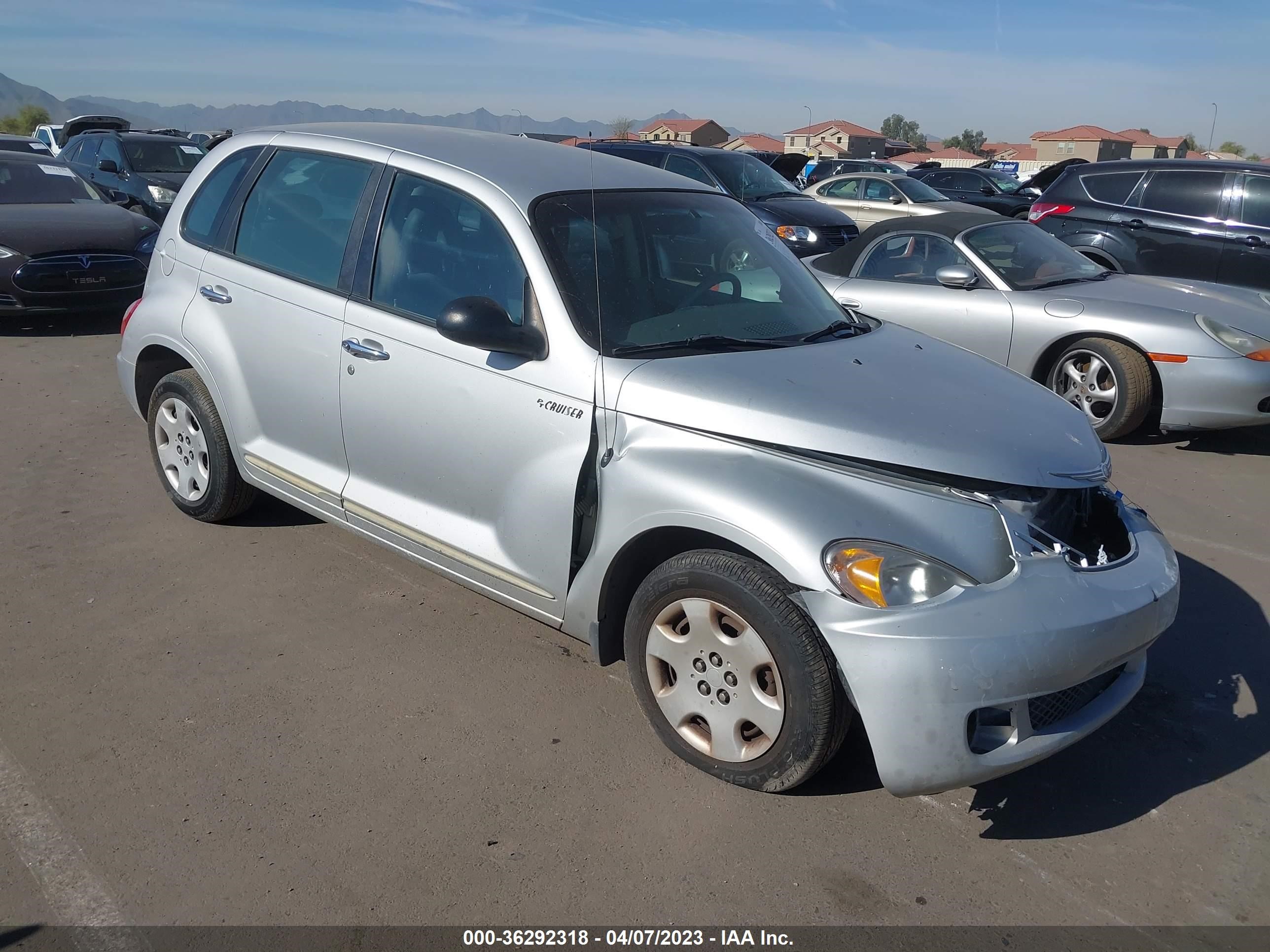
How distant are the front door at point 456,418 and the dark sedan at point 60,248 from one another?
617 centimetres

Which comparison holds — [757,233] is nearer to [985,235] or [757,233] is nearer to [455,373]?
[455,373]

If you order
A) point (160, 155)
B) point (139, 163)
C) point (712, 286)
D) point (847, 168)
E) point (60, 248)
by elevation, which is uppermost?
point (847, 168)

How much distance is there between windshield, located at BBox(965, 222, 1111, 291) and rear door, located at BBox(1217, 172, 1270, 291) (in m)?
2.40

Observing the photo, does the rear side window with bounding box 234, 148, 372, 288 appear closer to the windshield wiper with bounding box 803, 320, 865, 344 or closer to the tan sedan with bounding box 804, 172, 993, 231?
the windshield wiper with bounding box 803, 320, 865, 344

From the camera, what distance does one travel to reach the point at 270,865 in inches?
→ 108

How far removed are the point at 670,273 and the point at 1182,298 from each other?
4787mm

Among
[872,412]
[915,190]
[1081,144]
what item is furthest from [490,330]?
[1081,144]

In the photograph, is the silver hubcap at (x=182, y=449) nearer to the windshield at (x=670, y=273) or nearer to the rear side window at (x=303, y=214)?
the rear side window at (x=303, y=214)

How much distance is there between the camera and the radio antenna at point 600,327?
323 centimetres

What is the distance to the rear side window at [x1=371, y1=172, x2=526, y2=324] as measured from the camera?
11.8 ft

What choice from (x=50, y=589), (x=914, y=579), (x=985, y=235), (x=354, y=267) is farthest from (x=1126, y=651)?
(x=985, y=235)

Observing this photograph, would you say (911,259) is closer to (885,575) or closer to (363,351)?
(363,351)

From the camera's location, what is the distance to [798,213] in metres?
11.9

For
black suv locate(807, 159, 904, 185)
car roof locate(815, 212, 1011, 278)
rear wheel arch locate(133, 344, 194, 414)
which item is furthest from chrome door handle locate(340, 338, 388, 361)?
black suv locate(807, 159, 904, 185)
